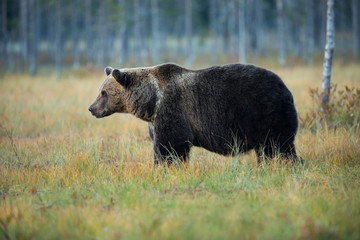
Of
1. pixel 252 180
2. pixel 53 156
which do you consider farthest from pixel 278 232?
pixel 53 156

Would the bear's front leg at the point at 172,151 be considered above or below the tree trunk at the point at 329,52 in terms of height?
below

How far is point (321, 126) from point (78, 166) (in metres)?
5.07

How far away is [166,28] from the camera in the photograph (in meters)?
68.2

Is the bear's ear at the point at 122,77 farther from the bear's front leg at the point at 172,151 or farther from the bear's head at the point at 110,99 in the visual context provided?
the bear's front leg at the point at 172,151

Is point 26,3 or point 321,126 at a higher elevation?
point 26,3

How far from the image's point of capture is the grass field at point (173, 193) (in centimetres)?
423

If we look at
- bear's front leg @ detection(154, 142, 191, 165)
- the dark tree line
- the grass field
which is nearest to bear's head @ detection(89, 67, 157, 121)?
bear's front leg @ detection(154, 142, 191, 165)

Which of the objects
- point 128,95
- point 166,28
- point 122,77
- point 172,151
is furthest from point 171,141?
point 166,28

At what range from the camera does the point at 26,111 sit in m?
12.9

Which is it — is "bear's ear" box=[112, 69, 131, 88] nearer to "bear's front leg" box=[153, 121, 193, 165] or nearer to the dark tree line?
"bear's front leg" box=[153, 121, 193, 165]

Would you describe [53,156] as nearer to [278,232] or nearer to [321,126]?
[278,232]

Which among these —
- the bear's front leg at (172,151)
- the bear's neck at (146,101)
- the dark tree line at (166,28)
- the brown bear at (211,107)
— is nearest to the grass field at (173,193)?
the bear's front leg at (172,151)

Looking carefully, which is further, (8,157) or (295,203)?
(8,157)

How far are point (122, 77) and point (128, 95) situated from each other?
0.31 metres
